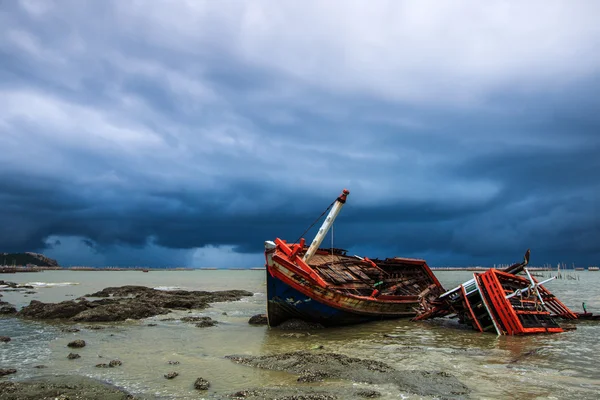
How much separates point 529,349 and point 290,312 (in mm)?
9901

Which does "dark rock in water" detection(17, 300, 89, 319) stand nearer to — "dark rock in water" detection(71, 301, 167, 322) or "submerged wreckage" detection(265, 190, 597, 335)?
"dark rock in water" detection(71, 301, 167, 322)

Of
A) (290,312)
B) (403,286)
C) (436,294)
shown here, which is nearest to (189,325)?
(290,312)

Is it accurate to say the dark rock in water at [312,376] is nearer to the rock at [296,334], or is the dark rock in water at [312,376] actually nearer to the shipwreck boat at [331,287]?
the rock at [296,334]

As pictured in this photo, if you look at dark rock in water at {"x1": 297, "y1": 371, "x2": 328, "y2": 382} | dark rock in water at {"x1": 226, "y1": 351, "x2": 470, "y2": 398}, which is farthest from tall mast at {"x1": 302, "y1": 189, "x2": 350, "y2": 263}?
dark rock in water at {"x1": 297, "y1": 371, "x2": 328, "y2": 382}

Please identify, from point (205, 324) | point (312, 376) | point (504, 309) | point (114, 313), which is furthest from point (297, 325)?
point (114, 313)

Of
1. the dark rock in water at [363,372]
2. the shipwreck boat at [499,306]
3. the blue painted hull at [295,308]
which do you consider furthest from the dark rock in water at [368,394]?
the shipwreck boat at [499,306]

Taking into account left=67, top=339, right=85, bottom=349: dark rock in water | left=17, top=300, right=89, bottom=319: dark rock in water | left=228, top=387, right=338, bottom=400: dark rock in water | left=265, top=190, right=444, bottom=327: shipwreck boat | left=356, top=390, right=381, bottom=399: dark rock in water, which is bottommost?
left=356, top=390, right=381, bottom=399: dark rock in water

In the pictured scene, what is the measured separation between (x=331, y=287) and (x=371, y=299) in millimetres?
2822

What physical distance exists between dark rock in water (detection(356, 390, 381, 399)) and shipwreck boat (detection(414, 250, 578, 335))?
35.6 ft

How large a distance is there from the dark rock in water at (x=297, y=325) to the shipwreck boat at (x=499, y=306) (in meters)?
6.46

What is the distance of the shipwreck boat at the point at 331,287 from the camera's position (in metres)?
17.8

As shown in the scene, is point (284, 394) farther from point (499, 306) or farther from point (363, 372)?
point (499, 306)

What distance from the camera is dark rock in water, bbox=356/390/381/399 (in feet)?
29.7

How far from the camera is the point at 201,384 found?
32.1 feet
